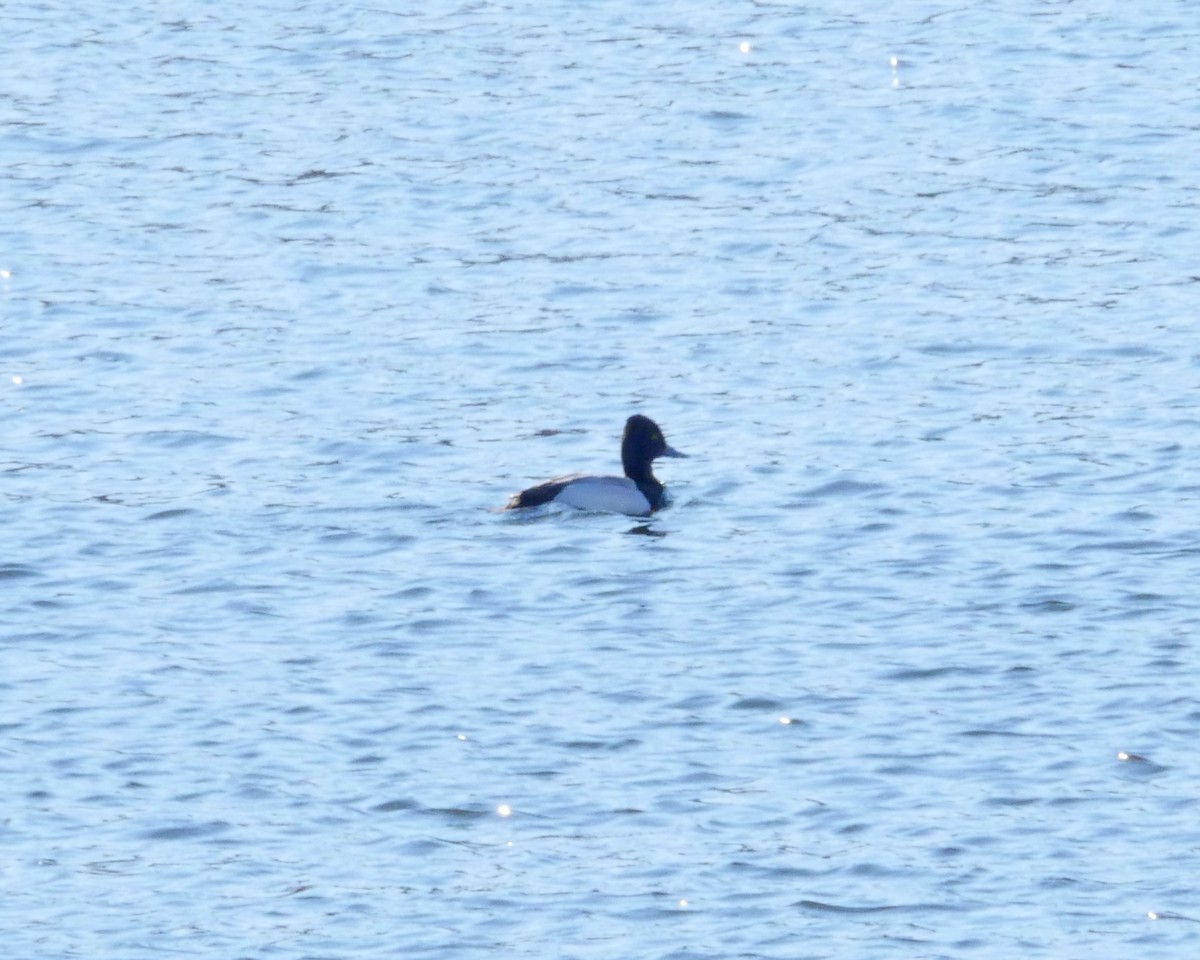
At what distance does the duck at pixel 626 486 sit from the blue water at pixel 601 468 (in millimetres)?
139

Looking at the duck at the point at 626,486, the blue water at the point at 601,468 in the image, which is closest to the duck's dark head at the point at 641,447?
the duck at the point at 626,486

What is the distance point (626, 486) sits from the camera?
17.1 m

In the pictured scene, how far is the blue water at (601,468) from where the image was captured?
11391mm

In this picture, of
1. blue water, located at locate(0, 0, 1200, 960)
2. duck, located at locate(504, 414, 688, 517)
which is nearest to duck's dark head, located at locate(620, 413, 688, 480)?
duck, located at locate(504, 414, 688, 517)

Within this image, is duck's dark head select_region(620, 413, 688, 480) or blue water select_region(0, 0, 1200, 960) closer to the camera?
blue water select_region(0, 0, 1200, 960)

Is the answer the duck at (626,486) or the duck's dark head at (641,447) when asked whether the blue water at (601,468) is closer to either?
the duck at (626,486)

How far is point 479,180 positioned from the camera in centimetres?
2442

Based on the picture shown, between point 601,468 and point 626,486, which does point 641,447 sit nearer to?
point 626,486

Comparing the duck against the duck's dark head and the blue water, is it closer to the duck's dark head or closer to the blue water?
the duck's dark head

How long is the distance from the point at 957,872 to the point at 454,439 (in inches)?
304

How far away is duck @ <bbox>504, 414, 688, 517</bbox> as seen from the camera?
1678 cm

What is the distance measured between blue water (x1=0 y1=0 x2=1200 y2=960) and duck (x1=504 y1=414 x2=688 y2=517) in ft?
0.46

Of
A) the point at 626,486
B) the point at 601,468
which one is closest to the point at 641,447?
the point at 626,486

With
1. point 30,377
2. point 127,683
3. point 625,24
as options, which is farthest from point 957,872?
point 625,24
